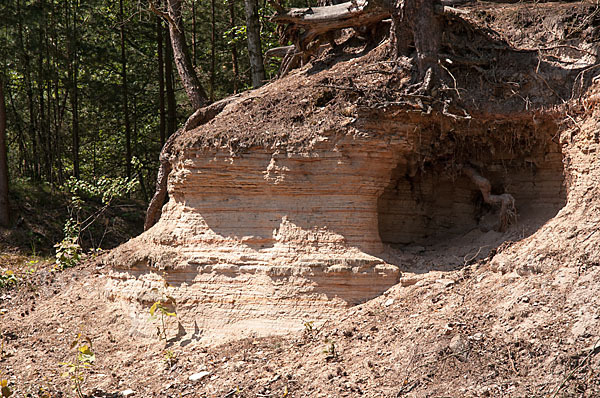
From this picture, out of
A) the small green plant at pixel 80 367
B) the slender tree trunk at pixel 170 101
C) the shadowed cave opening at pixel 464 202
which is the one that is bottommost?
the small green plant at pixel 80 367

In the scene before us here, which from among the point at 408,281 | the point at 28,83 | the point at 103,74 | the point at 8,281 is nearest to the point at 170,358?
the point at 408,281

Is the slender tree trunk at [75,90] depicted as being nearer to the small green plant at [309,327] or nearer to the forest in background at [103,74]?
the forest in background at [103,74]

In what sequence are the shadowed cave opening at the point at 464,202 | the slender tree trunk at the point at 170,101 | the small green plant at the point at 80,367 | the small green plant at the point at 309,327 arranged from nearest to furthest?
the small green plant at the point at 80,367
the small green plant at the point at 309,327
the shadowed cave opening at the point at 464,202
the slender tree trunk at the point at 170,101

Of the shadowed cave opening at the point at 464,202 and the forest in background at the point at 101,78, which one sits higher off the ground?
the forest in background at the point at 101,78

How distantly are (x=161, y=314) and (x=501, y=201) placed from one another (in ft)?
17.7

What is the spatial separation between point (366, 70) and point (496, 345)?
4.68m

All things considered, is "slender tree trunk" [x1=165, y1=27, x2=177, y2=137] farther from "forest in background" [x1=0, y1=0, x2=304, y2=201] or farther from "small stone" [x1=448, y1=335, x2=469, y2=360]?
"small stone" [x1=448, y1=335, x2=469, y2=360]

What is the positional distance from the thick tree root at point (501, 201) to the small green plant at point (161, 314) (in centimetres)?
489

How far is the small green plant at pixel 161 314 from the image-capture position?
901cm

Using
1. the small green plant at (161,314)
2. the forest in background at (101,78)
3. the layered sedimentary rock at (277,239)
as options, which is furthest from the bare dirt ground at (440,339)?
the forest in background at (101,78)

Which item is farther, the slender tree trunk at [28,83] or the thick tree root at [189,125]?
the slender tree trunk at [28,83]

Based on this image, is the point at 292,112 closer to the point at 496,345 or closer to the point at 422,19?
the point at 422,19

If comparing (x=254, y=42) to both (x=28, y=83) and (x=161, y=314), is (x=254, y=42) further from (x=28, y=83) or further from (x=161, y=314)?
(x=28, y=83)

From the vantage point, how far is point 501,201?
28.4ft
